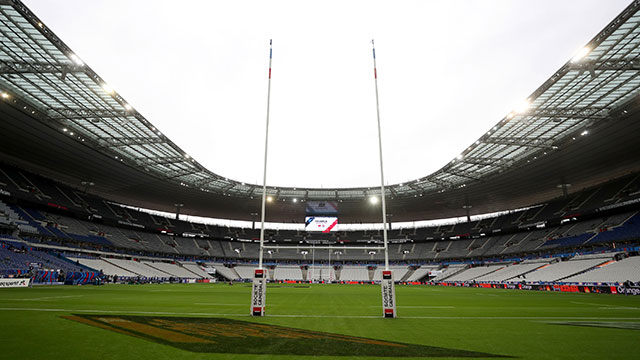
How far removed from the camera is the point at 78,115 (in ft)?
86.3

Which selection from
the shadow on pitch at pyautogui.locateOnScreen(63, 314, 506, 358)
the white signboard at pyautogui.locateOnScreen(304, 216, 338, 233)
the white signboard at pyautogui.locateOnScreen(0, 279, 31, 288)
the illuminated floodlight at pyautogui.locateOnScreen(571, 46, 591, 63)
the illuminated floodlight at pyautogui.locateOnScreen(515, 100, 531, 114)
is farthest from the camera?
the white signboard at pyautogui.locateOnScreen(304, 216, 338, 233)

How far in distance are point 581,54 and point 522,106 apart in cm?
546

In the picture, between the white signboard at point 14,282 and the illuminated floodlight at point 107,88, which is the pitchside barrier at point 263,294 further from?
the white signboard at point 14,282

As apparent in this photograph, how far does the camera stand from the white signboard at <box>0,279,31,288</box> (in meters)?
24.0

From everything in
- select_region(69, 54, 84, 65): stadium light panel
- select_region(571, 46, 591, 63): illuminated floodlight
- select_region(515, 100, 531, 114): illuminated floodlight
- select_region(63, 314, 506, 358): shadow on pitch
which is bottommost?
select_region(63, 314, 506, 358): shadow on pitch

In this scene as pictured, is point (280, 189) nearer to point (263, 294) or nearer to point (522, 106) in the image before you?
point (522, 106)

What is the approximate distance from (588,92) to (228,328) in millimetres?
28921

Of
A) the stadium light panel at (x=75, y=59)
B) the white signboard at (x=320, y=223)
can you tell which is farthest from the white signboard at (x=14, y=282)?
the white signboard at (x=320, y=223)

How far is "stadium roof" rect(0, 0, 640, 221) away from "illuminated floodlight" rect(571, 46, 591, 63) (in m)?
0.07

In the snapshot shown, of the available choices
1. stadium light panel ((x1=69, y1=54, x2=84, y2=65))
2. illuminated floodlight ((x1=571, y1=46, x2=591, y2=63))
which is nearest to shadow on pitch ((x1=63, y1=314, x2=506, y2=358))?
stadium light panel ((x1=69, y1=54, x2=84, y2=65))

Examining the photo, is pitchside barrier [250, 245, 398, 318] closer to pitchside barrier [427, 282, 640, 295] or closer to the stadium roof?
the stadium roof

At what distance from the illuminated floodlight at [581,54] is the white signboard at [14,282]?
142 feet

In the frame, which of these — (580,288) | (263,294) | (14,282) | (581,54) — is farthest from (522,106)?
(14,282)

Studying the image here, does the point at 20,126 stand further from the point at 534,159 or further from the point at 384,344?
the point at 534,159
